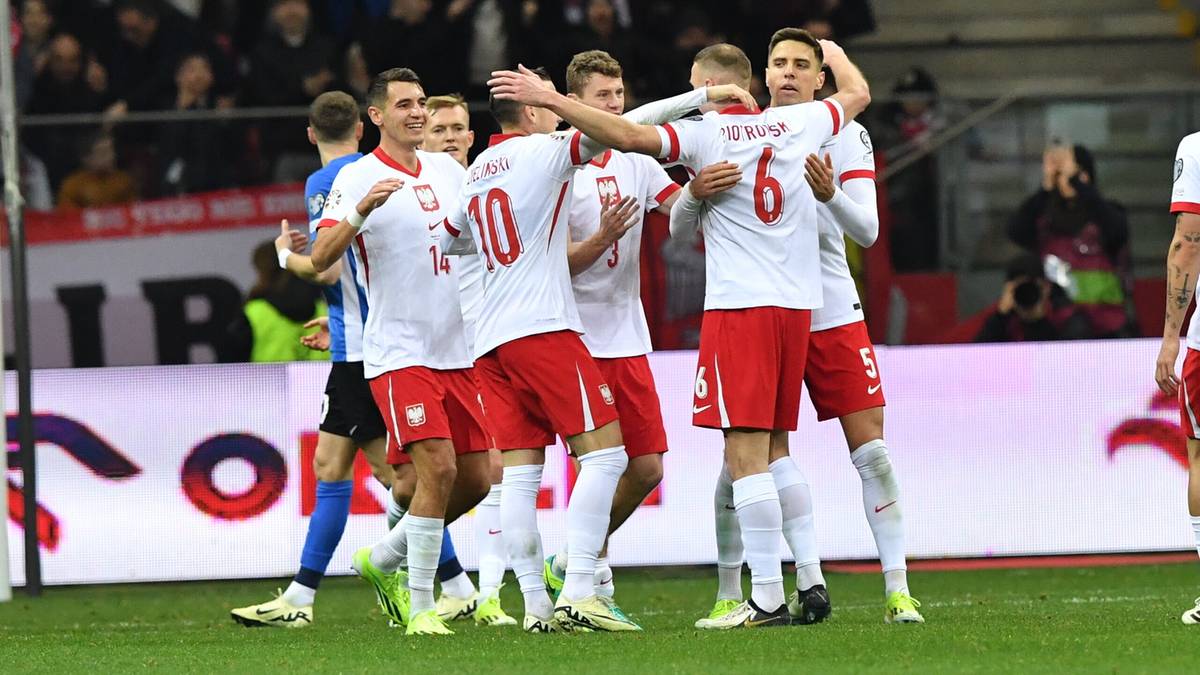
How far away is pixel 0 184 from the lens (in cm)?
1370

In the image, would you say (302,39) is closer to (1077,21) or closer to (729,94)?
(1077,21)

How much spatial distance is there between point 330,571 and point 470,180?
4477 mm

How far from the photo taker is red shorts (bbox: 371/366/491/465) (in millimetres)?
7750

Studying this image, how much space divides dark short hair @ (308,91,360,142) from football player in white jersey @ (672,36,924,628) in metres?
2.01

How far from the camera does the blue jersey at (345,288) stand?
860 cm

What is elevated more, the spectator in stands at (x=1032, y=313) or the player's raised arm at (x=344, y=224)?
the player's raised arm at (x=344, y=224)

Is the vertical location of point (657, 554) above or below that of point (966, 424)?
below

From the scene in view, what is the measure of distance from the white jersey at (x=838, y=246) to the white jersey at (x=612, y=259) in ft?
2.46

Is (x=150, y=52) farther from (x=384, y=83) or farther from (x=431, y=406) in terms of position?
(x=431, y=406)

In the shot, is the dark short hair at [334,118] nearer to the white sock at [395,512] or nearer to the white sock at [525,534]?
the white sock at [395,512]

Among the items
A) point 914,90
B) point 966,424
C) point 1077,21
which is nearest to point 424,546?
point 966,424

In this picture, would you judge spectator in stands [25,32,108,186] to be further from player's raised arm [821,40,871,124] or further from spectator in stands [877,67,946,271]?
player's raised arm [821,40,871,124]

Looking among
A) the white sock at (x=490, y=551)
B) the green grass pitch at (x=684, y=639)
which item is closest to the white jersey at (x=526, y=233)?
the green grass pitch at (x=684, y=639)

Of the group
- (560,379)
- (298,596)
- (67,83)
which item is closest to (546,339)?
(560,379)
